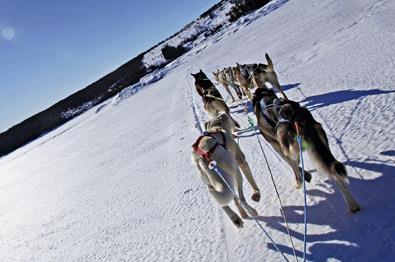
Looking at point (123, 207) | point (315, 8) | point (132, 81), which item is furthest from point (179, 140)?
point (132, 81)

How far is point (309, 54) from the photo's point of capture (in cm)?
1017

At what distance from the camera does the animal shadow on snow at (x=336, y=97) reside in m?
5.59

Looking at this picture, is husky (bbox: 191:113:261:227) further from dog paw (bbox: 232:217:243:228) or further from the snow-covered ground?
the snow-covered ground

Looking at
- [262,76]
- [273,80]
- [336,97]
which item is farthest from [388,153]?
[262,76]

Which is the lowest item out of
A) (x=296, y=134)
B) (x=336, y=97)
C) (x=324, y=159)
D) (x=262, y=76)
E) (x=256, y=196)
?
(x=336, y=97)

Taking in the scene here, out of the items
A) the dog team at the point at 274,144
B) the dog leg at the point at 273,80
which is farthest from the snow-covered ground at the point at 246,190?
the dog leg at the point at 273,80

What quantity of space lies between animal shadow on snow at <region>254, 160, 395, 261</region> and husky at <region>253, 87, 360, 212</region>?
0.15m

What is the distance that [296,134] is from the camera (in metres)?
3.29

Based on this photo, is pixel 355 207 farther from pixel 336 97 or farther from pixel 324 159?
pixel 336 97

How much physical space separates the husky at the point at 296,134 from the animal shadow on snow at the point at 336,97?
1.97 m

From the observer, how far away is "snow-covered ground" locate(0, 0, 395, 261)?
10.7ft

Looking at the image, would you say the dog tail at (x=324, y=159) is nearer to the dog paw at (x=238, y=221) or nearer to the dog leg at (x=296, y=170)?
the dog leg at (x=296, y=170)

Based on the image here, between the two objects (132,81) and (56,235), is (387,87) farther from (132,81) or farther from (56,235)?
(132,81)

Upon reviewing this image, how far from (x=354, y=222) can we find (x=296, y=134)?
31.2 inches
